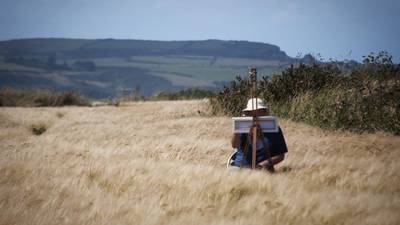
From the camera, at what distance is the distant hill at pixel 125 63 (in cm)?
9594

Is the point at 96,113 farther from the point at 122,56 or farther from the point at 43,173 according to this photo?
the point at 122,56

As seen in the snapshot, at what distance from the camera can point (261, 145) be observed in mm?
7285

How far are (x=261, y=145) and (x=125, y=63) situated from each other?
142m

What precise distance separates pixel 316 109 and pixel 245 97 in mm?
3181

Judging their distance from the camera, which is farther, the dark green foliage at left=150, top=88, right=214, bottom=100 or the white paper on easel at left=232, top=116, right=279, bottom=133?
the dark green foliage at left=150, top=88, right=214, bottom=100

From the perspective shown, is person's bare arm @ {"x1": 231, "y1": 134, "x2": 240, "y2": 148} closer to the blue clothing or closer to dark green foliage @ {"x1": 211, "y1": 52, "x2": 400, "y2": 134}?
the blue clothing

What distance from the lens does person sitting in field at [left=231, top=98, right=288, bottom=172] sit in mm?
7031

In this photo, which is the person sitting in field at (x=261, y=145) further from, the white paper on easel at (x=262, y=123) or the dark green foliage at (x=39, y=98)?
the dark green foliage at (x=39, y=98)

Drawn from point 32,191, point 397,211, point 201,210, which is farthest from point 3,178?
point 397,211

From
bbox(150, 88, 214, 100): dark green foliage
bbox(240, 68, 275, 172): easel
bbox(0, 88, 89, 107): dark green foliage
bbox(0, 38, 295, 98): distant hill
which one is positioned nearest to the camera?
bbox(240, 68, 275, 172): easel

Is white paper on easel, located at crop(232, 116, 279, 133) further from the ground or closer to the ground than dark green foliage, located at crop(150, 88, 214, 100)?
further from the ground

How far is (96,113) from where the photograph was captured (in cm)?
1970

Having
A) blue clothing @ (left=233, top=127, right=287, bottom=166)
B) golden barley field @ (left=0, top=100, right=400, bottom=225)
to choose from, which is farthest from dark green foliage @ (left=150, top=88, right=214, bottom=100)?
blue clothing @ (left=233, top=127, right=287, bottom=166)

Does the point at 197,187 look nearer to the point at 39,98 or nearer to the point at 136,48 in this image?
the point at 39,98
